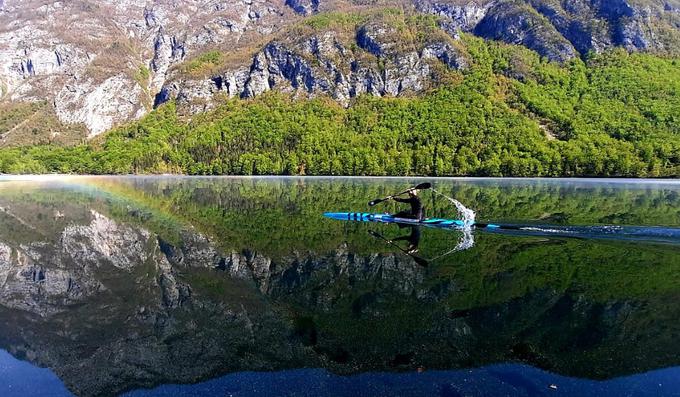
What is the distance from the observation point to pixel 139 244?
2567 cm

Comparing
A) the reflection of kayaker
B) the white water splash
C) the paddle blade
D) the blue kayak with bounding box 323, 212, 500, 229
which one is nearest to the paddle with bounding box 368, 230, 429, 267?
the paddle blade

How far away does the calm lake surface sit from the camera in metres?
11.2

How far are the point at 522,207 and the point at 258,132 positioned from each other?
497ft

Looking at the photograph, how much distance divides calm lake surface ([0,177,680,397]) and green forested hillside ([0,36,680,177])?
355ft

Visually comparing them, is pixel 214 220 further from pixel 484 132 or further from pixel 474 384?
pixel 484 132

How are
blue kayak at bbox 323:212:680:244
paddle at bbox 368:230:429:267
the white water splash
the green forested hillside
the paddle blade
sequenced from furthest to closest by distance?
the green forested hillside, the white water splash, blue kayak at bbox 323:212:680:244, paddle at bbox 368:230:429:267, the paddle blade

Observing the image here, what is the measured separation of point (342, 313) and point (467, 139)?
464 ft

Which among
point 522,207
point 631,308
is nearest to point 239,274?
point 631,308

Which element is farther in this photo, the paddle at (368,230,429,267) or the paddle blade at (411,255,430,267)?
the paddle at (368,230,429,267)

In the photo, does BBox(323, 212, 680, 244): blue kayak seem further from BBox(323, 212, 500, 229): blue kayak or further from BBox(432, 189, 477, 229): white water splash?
BBox(432, 189, 477, 229): white water splash

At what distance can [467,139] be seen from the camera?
149m

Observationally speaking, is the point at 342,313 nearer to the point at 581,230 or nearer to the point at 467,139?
the point at 581,230

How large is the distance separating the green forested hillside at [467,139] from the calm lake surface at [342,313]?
10823 cm

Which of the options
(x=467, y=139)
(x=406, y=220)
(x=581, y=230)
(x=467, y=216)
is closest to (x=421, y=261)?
(x=406, y=220)
